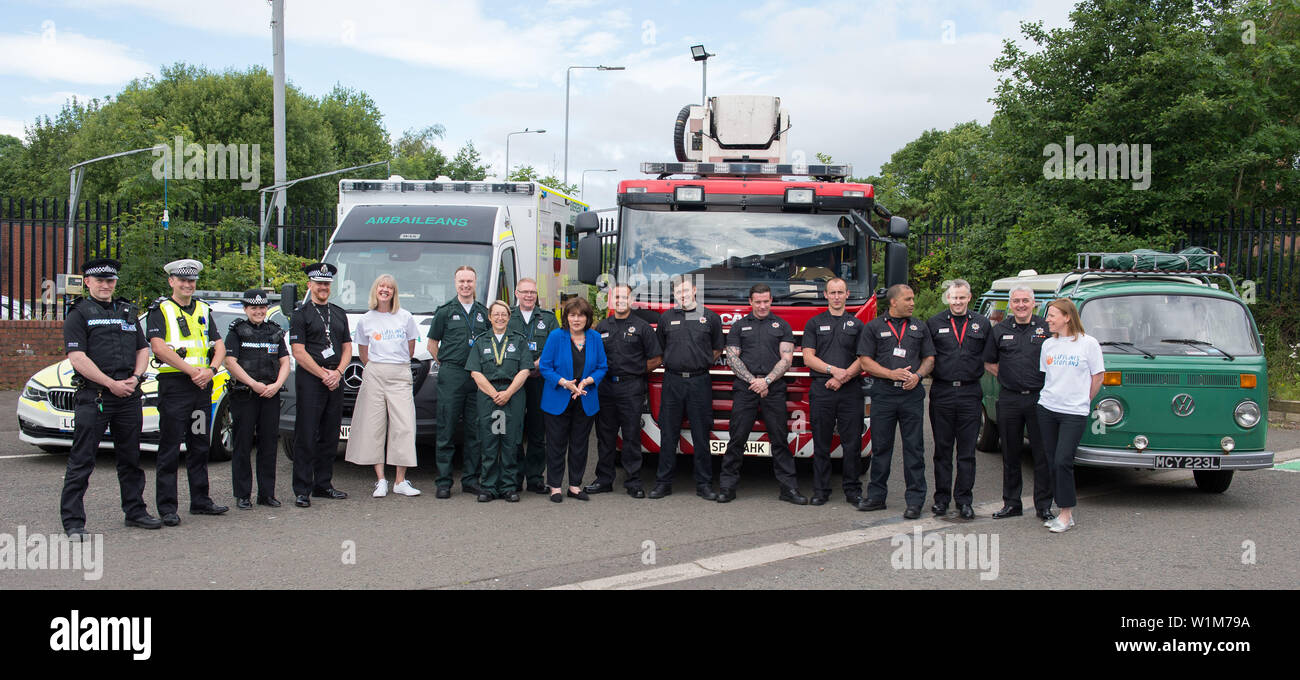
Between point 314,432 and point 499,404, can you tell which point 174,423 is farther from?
point 499,404

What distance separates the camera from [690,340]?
8109 mm

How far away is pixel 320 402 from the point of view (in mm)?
8102

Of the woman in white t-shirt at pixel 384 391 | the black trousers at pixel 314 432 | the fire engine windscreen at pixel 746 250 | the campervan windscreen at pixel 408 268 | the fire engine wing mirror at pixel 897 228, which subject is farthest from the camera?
the campervan windscreen at pixel 408 268

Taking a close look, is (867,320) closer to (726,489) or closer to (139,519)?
(726,489)

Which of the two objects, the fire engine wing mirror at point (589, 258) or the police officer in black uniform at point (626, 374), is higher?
the fire engine wing mirror at point (589, 258)

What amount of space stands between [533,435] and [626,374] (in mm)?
1080

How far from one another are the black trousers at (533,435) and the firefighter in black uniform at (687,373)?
1.06 metres

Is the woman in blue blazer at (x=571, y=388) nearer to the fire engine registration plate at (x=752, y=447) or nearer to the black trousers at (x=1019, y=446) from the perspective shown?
the fire engine registration plate at (x=752, y=447)

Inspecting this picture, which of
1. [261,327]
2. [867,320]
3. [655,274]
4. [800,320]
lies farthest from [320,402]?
[867,320]

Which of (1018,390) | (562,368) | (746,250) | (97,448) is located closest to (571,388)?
(562,368)

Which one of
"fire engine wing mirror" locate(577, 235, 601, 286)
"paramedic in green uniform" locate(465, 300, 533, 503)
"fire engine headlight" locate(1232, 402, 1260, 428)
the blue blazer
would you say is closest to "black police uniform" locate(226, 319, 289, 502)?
"paramedic in green uniform" locate(465, 300, 533, 503)

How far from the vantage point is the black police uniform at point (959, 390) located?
7.61m

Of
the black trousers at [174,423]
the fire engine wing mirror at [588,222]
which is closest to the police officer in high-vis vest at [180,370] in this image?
the black trousers at [174,423]

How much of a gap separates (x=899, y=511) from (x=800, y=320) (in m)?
1.83
